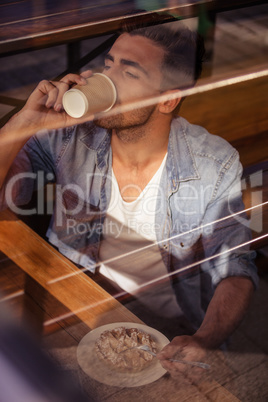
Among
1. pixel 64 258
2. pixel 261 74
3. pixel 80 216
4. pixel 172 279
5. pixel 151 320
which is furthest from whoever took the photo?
pixel 261 74

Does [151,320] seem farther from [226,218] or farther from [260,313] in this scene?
[260,313]

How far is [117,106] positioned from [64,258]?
314 mm

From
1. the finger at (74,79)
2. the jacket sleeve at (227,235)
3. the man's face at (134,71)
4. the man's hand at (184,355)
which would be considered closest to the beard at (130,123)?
the man's face at (134,71)

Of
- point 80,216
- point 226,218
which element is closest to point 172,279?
point 226,218

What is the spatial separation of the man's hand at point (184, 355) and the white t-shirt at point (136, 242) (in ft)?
0.76

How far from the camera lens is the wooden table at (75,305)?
555 mm

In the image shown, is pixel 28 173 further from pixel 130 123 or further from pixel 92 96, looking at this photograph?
pixel 92 96

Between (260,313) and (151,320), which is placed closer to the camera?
(151,320)

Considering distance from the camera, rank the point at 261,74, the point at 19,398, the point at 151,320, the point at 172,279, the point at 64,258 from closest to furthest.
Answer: the point at 19,398 < the point at 151,320 < the point at 64,258 < the point at 172,279 < the point at 261,74

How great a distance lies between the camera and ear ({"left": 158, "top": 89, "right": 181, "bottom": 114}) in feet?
3.34

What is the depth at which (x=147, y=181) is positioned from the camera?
1074 millimetres

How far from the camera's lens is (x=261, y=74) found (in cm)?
141

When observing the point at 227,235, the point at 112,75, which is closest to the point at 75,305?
the point at 227,235

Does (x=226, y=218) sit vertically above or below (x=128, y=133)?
below
